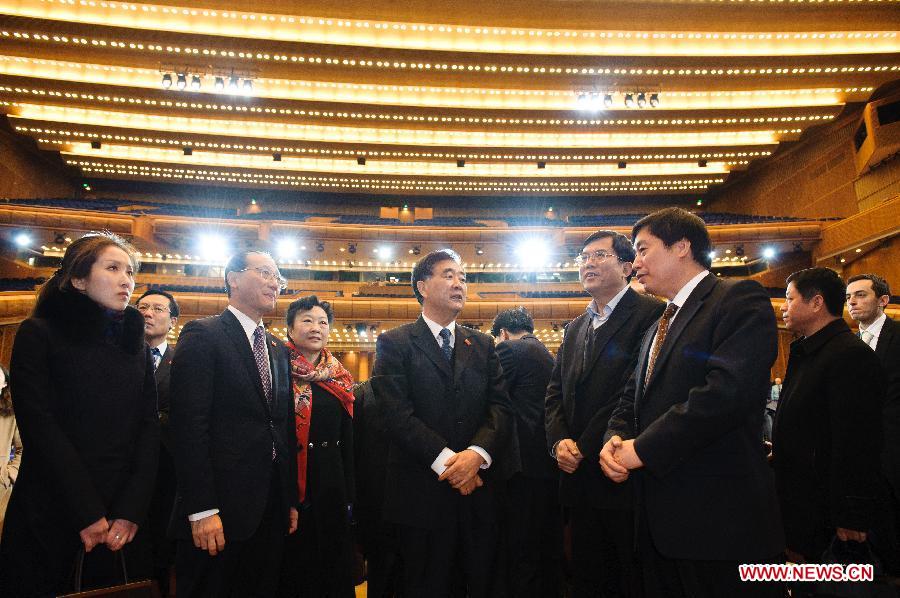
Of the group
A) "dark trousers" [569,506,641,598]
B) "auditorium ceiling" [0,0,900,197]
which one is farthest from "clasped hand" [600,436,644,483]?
"auditorium ceiling" [0,0,900,197]

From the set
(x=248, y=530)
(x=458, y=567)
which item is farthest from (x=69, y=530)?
(x=458, y=567)

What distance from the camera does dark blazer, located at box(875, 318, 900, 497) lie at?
242 centimetres

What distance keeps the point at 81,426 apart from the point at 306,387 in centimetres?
106

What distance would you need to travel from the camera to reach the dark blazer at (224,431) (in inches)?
72.8

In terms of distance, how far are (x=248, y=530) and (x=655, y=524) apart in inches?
57.0

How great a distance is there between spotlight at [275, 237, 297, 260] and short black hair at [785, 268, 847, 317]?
16039 millimetres

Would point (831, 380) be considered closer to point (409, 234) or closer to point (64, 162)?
point (409, 234)

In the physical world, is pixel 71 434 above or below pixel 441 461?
above

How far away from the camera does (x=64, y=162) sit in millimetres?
16844

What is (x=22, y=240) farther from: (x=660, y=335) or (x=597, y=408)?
(x=660, y=335)

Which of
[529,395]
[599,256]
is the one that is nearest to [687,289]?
[599,256]

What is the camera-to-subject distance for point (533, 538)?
2533 millimetres

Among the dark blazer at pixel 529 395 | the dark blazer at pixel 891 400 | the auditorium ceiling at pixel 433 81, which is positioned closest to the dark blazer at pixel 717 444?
the dark blazer at pixel 529 395

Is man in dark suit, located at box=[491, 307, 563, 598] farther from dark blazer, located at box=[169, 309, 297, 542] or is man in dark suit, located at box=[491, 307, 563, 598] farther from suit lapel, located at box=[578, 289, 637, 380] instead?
dark blazer, located at box=[169, 309, 297, 542]
